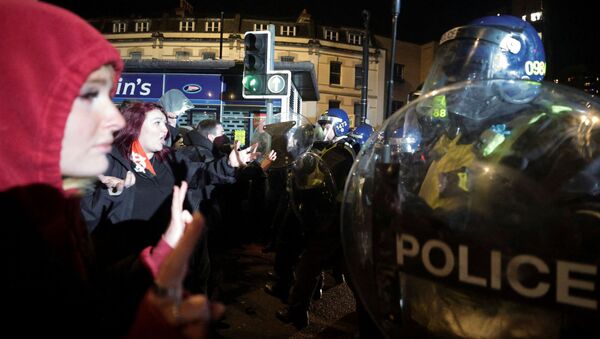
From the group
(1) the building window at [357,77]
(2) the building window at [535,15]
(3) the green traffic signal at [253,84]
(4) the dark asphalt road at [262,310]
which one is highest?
(1) the building window at [357,77]

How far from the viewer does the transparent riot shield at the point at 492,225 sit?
107 cm

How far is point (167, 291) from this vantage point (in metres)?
0.85

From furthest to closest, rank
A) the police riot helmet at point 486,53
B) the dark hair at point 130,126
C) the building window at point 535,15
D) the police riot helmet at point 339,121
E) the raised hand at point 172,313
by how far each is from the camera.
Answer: the police riot helmet at point 339,121, the building window at point 535,15, the dark hair at point 130,126, the police riot helmet at point 486,53, the raised hand at point 172,313

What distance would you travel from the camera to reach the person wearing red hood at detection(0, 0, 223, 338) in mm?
836

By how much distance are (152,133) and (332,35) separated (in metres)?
35.4

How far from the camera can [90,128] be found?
1101 mm

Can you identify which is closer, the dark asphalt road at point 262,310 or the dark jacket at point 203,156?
the dark jacket at point 203,156

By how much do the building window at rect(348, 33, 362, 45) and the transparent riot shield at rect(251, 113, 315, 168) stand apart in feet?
108

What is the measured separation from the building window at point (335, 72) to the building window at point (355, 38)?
3106mm

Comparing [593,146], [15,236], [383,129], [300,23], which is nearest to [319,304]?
[383,129]

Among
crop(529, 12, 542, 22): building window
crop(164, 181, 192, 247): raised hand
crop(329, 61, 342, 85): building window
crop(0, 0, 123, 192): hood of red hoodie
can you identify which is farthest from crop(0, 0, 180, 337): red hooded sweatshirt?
crop(329, 61, 342, 85): building window

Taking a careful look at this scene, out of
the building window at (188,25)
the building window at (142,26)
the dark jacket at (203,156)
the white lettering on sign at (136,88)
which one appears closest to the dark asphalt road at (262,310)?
the dark jacket at (203,156)

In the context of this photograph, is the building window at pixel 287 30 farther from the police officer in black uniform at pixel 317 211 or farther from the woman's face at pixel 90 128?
the woman's face at pixel 90 128

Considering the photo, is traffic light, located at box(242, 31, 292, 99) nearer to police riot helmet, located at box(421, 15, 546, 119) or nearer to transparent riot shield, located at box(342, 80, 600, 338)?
police riot helmet, located at box(421, 15, 546, 119)
